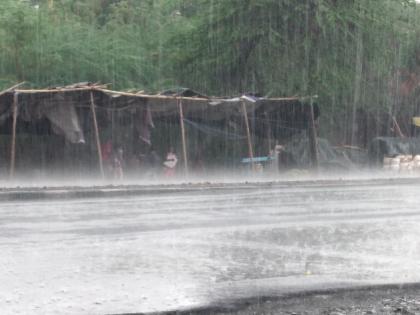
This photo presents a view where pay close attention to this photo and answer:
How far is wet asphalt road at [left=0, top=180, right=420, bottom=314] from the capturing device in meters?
7.65

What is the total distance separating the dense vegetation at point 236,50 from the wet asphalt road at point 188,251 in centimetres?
1105

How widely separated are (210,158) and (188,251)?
1689cm

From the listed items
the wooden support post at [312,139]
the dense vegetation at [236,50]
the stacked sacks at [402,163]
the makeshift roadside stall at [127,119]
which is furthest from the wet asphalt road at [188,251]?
the stacked sacks at [402,163]

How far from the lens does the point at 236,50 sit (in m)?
29.5

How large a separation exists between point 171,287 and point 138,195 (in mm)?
11492

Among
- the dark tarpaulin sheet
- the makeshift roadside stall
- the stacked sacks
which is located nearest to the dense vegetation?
the makeshift roadside stall

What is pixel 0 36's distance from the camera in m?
26.4

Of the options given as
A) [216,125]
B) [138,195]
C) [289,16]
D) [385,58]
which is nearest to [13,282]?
[138,195]

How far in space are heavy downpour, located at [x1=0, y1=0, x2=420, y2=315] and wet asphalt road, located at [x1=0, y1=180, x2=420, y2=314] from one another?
1.5 inches

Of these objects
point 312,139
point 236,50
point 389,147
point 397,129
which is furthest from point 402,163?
point 236,50

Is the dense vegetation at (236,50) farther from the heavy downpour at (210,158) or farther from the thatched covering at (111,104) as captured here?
the thatched covering at (111,104)

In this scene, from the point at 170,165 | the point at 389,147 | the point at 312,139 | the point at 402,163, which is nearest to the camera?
the point at 170,165

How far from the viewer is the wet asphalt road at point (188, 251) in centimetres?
765

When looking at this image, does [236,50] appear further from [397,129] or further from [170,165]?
[397,129]
